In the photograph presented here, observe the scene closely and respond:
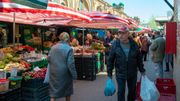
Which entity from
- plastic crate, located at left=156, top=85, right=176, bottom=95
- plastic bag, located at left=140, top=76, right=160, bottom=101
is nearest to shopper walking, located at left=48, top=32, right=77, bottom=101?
plastic bag, located at left=140, top=76, right=160, bottom=101

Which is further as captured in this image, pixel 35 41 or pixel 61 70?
pixel 35 41

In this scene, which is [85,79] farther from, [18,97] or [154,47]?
[18,97]

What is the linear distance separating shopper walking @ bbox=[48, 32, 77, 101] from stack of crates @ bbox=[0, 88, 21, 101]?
3.39 feet

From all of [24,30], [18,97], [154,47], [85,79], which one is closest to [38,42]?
[24,30]

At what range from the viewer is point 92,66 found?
37.0ft

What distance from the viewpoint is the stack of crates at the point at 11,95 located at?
6560 mm

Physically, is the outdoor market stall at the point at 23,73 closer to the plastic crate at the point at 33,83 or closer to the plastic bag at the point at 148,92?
the plastic crate at the point at 33,83

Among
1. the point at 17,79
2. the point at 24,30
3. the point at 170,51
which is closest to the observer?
the point at 17,79

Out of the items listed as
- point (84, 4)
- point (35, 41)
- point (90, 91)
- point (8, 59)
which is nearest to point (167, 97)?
point (90, 91)

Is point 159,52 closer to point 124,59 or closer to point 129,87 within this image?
point 129,87

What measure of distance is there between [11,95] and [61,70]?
1430 millimetres

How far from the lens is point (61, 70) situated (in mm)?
6352

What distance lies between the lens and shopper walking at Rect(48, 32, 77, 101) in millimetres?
6344

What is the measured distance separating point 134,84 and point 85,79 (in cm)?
526
